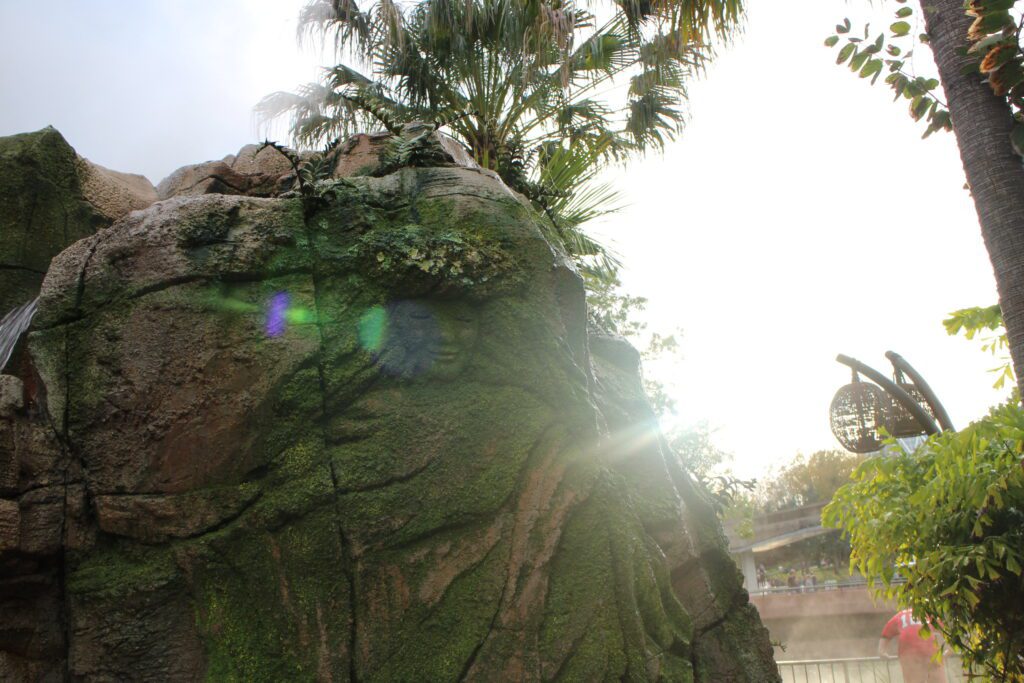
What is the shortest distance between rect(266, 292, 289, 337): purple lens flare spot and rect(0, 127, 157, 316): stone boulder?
3.93 metres

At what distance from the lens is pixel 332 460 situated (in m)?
4.38

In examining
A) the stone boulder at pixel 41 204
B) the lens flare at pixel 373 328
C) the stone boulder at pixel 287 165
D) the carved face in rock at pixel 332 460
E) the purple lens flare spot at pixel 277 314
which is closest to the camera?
the carved face in rock at pixel 332 460

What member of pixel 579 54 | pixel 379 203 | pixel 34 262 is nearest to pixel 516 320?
pixel 379 203

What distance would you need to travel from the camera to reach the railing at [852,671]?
9.77 m

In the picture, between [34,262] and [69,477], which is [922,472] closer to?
[69,477]

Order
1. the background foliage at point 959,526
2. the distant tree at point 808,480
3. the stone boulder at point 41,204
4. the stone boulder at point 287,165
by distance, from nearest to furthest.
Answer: the background foliage at point 959,526 < the stone boulder at point 287,165 < the stone boulder at point 41,204 < the distant tree at point 808,480

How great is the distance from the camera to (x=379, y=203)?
514cm

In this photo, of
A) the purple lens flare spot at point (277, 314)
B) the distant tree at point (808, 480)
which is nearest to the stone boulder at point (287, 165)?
the purple lens flare spot at point (277, 314)

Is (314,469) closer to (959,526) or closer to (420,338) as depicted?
(420,338)

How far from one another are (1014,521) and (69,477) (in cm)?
611

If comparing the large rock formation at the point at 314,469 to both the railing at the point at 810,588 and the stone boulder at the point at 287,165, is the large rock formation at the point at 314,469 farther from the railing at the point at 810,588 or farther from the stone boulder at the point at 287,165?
the railing at the point at 810,588

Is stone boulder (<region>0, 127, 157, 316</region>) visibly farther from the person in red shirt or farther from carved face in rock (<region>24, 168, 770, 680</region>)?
the person in red shirt

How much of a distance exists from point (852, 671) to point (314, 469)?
855 cm

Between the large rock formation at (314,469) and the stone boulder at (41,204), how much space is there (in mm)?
3079
